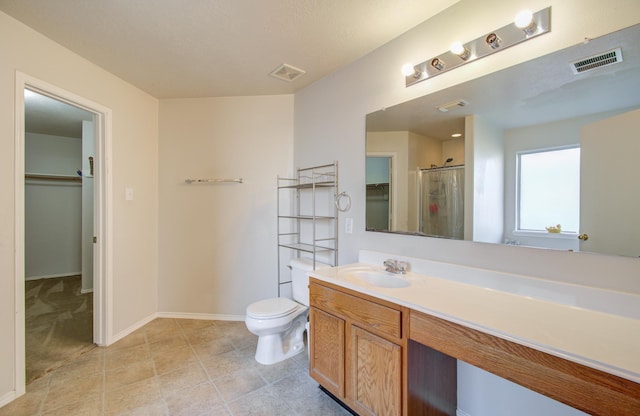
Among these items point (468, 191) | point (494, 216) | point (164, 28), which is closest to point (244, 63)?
point (164, 28)

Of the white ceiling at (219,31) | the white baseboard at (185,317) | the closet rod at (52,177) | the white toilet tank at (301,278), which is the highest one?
the white ceiling at (219,31)

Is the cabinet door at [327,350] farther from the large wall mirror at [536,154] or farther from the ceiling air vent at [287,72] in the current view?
the ceiling air vent at [287,72]

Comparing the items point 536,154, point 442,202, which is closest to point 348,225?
point 442,202

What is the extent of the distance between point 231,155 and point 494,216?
7.92 feet

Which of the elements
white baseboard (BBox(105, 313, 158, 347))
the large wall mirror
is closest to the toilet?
the large wall mirror

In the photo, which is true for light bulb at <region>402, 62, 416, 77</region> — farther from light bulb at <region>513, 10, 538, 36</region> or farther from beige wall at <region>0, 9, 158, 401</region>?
beige wall at <region>0, 9, 158, 401</region>

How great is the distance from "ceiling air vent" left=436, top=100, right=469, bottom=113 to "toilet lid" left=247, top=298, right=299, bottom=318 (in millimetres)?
1746

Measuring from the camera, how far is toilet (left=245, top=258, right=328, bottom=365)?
6.62 feet

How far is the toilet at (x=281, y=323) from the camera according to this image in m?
2.02

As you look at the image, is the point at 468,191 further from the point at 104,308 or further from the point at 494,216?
the point at 104,308

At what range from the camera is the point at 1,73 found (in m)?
1.62

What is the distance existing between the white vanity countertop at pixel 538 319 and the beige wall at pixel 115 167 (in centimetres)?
210

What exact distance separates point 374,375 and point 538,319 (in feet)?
2.51

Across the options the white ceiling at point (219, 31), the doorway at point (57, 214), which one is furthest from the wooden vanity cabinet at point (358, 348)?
the doorway at point (57, 214)
